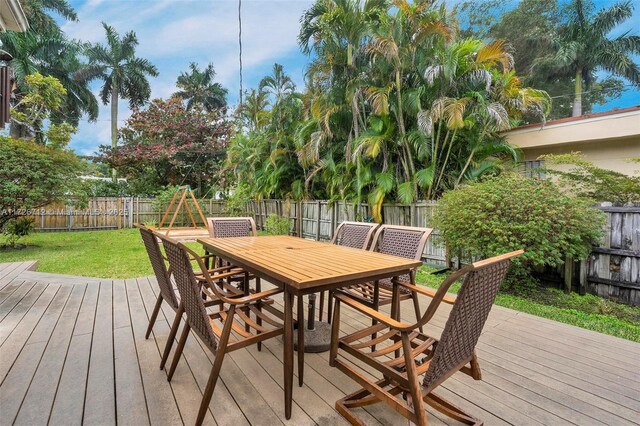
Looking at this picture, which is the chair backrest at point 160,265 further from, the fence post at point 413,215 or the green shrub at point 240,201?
the green shrub at point 240,201

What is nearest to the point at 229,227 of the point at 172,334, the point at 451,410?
the point at 172,334

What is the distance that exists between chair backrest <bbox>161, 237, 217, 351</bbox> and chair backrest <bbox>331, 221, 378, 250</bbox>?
1.71 metres

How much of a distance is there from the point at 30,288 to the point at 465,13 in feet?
60.4

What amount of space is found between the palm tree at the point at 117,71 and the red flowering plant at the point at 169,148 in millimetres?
4985

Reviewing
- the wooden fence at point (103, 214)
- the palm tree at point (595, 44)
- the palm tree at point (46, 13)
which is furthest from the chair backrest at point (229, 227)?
the palm tree at point (46, 13)

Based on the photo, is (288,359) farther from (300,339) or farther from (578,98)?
(578,98)

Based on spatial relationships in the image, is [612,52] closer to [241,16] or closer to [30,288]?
[241,16]

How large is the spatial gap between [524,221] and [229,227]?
12.4ft

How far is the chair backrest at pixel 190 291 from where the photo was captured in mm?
1611

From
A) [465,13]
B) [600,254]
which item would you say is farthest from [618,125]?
[465,13]

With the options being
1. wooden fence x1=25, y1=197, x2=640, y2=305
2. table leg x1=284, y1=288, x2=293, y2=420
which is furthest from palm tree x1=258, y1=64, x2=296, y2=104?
table leg x1=284, y1=288, x2=293, y2=420

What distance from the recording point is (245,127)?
1255 centimetres

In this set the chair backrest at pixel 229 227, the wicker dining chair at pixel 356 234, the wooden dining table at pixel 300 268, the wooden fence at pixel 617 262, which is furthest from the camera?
the wooden fence at pixel 617 262

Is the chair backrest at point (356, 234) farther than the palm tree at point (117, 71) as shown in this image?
No
